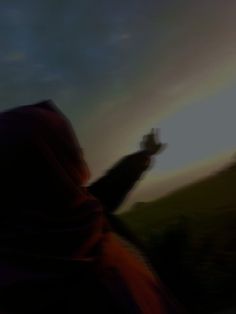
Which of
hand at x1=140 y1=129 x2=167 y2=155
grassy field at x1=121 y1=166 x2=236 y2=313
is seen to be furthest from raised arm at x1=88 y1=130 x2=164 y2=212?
grassy field at x1=121 y1=166 x2=236 y2=313

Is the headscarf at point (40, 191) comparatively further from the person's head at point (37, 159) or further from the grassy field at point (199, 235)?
the grassy field at point (199, 235)

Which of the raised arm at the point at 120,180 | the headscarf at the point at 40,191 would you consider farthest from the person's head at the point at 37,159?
the raised arm at the point at 120,180

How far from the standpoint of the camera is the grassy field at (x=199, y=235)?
384 cm

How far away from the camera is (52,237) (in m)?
2.19

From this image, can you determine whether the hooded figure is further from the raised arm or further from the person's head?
the raised arm

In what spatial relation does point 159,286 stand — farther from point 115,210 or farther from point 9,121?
point 9,121

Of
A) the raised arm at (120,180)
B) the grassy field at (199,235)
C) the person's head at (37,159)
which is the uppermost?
the person's head at (37,159)

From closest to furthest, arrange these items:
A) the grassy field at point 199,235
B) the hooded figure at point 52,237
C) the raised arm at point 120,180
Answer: the hooded figure at point 52,237
the raised arm at point 120,180
the grassy field at point 199,235

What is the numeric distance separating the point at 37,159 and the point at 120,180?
1.60 feet

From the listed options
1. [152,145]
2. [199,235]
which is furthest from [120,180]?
[199,235]

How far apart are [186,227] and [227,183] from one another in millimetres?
287

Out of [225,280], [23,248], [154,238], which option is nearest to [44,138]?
[23,248]

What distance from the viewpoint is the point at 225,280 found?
183 inches

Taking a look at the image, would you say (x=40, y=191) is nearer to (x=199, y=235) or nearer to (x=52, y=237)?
(x=52, y=237)
